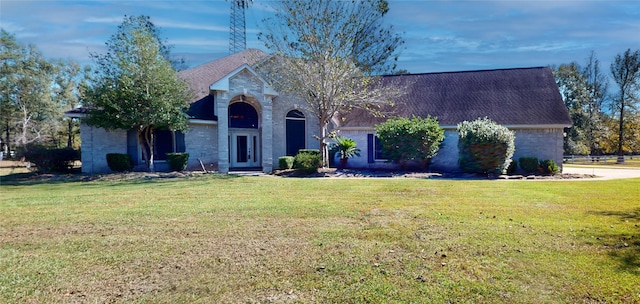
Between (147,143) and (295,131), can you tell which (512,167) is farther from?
(147,143)

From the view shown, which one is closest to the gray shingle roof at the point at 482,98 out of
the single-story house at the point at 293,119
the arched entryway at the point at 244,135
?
the single-story house at the point at 293,119

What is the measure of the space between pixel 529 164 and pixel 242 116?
601 inches

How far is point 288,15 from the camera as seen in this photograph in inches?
676

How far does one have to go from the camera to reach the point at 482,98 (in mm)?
20375

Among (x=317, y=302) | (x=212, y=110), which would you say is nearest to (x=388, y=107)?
(x=212, y=110)

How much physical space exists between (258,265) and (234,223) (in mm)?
2177

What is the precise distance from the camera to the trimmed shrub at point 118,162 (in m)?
16.7

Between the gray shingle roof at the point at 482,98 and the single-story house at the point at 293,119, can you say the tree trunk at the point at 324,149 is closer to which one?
the single-story house at the point at 293,119

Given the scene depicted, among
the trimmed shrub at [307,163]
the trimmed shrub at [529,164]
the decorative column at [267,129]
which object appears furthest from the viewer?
the decorative column at [267,129]

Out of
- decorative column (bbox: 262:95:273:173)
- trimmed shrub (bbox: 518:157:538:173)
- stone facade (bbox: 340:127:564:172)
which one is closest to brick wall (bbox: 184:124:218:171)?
decorative column (bbox: 262:95:273:173)

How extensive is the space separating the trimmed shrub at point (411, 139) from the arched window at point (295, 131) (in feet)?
17.6

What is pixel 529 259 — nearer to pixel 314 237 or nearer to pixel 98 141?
pixel 314 237

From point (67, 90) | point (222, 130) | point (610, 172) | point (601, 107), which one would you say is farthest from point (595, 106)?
point (67, 90)

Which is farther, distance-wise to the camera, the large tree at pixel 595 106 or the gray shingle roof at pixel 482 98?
the large tree at pixel 595 106
